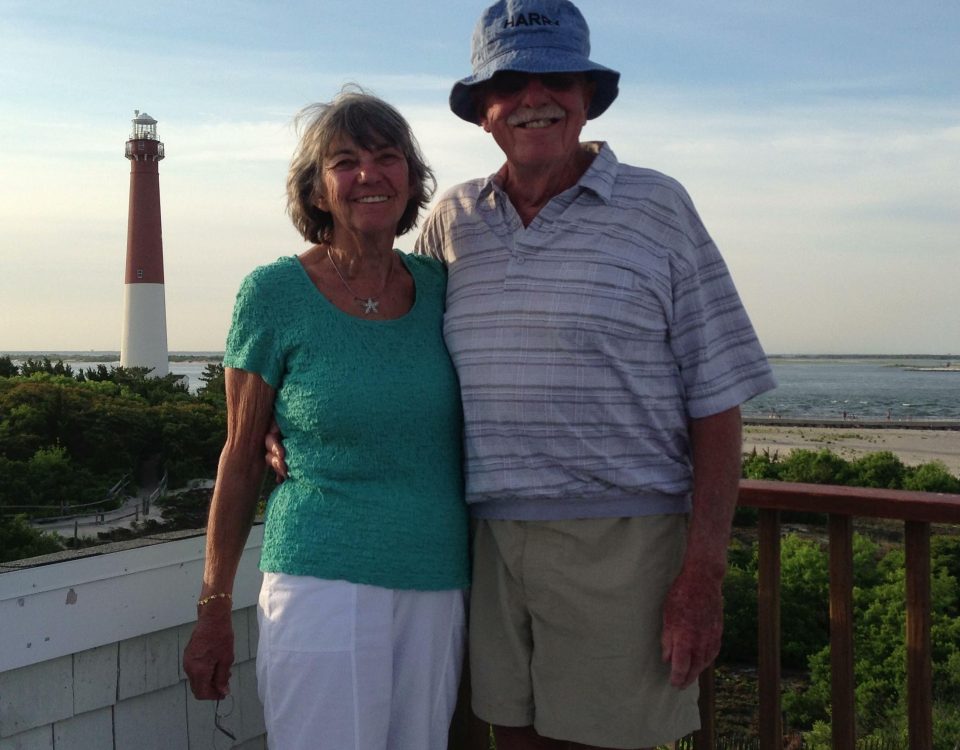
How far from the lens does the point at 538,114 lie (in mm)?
1733

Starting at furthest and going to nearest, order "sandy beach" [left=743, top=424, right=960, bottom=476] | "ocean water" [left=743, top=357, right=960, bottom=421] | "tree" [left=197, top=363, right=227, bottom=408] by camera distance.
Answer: "ocean water" [left=743, top=357, right=960, bottom=421] → "sandy beach" [left=743, top=424, right=960, bottom=476] → "tree" [left=197, top=363, right=227, bottom=408]

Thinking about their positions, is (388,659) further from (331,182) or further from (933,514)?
(933,514)

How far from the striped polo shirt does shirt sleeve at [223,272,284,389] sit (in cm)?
35

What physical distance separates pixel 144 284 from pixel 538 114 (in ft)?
82.5

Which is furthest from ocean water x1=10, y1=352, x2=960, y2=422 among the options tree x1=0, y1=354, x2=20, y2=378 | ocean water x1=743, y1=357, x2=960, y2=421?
tree x1=0, y1=354, x2=20, y2=378

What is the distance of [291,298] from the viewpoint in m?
1.72

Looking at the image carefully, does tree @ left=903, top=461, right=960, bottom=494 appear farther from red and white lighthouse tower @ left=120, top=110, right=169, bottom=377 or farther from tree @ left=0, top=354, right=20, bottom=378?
red and white lighthouse tower @ left=120, top=110, right=169, bottom=377

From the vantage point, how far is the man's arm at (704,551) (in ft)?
5.39

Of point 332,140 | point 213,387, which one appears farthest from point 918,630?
point 213,387

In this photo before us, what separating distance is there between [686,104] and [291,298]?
7.47 metres

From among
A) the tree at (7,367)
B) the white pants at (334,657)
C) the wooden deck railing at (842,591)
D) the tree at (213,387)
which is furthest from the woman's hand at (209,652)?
the tree at (7,367)

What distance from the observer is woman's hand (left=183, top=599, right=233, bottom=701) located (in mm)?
1760

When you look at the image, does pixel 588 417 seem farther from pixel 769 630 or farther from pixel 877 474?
pixel 877 474

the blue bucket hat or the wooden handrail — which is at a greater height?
the blue bucket hat
